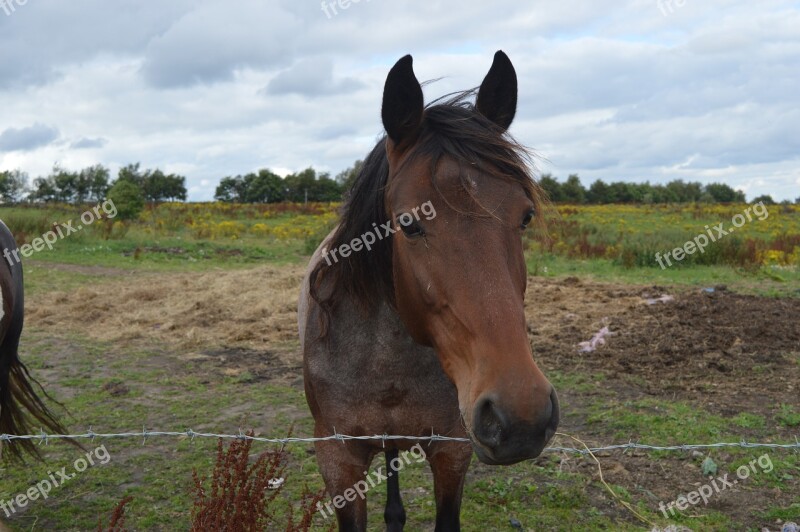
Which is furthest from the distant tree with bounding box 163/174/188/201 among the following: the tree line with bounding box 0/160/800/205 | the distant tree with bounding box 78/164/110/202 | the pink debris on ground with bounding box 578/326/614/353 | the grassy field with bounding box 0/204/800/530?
the pink debris on ground with bounding box 578/326/614/353

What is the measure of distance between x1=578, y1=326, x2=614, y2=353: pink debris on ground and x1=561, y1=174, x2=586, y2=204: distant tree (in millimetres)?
50262

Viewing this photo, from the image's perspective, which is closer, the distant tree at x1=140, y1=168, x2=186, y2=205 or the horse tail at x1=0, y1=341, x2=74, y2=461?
the horse tail at x1=0, y1=341, x2=74, y2=461

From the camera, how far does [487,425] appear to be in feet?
5.39

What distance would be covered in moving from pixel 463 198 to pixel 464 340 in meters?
0.48

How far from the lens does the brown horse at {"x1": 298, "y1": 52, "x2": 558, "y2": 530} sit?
168 cm

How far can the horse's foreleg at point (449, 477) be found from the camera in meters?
2.64

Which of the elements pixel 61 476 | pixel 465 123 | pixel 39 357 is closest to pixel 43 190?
pixel 39 357

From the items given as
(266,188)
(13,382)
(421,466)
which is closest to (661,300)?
(421,466)

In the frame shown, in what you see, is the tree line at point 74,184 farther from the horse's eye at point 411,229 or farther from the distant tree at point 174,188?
the horse's eye at point 411,229

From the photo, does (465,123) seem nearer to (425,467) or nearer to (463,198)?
(463,198)

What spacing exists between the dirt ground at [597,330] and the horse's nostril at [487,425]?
273 cm

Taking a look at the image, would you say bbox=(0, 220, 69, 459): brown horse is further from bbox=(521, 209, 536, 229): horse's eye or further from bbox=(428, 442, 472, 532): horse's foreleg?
bbox=(521, 209, 536, 229): horse's eye

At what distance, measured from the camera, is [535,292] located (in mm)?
10508

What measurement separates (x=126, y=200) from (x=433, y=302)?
68.8ft
